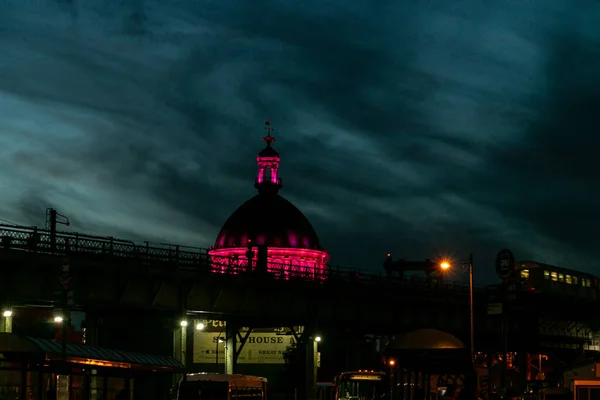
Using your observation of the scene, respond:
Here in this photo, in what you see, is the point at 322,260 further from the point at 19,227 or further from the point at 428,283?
the point at 19,227

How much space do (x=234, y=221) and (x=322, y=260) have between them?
1745 centimetres

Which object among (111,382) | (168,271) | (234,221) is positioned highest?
(234,221)

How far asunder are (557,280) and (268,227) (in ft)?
294

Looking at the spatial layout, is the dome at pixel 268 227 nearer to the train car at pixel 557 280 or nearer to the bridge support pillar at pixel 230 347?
the train car at pixel 557 280

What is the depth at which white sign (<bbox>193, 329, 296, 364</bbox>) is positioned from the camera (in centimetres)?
11279

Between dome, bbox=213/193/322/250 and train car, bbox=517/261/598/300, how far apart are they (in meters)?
78.3

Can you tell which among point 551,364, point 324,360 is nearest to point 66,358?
point 551,364

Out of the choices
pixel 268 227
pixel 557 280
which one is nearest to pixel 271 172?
pixel 268 227

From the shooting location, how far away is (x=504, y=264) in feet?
140

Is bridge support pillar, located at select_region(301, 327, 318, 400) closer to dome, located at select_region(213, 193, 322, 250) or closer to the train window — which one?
the train window

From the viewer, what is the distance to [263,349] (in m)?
115

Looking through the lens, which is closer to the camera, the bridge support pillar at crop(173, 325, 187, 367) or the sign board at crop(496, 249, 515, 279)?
the sign board at crop(496, 249, 515, 279)

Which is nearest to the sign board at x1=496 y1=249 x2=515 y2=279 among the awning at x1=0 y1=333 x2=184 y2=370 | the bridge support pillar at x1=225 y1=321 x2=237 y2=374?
the awning at x1=0 y1=333 x2=184 y2=370

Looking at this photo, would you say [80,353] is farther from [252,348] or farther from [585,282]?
[585,282]
